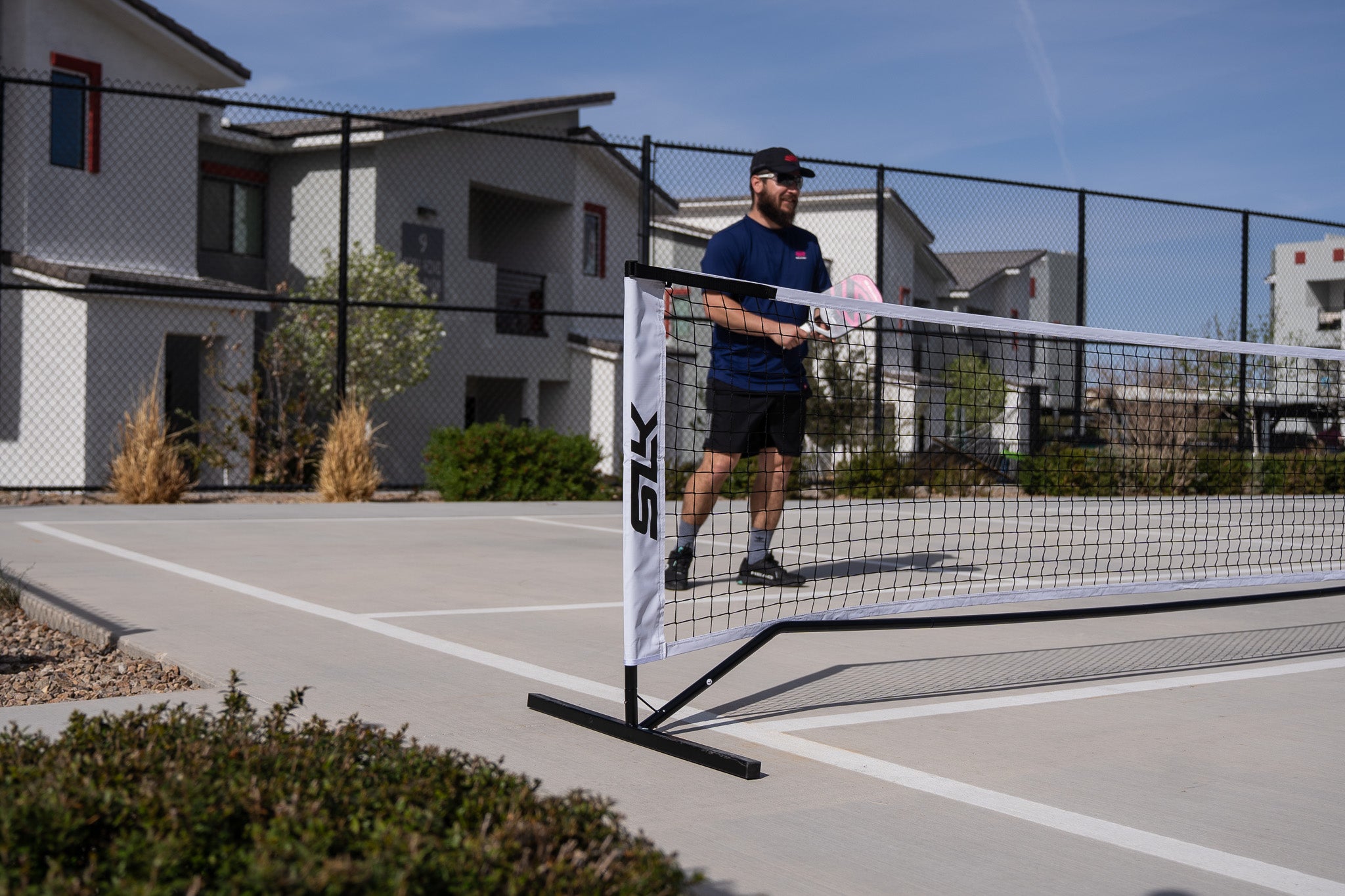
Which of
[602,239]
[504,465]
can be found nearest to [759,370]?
[504,465]

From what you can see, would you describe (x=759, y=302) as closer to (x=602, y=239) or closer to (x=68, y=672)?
(x=68, y=672)

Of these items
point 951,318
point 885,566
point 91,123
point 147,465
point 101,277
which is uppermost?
point 91,123

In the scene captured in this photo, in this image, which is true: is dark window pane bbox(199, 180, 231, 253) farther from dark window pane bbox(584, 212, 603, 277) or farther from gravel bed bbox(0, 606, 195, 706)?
gravel bed bbox(0, 606, 195, 706)

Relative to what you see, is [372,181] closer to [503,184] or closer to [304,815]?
[503,184]

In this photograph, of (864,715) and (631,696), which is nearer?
(631,696)

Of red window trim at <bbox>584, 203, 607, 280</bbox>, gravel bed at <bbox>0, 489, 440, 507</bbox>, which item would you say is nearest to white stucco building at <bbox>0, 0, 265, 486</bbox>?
gravel bed at <bbox>0, 489, 440, 507</bbox>

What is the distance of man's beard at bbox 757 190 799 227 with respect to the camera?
6.41 meters

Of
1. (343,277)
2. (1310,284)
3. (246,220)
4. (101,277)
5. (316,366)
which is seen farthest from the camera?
(1310,284)

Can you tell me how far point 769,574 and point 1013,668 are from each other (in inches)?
72.8

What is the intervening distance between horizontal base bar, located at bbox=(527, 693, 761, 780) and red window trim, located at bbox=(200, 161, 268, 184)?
21.2 metres

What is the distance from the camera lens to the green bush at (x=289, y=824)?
1.94 meters

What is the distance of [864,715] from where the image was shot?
4.27m

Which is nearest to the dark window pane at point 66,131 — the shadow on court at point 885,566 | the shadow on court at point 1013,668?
the shadow on court at point 885,566

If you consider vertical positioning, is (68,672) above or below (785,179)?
below
